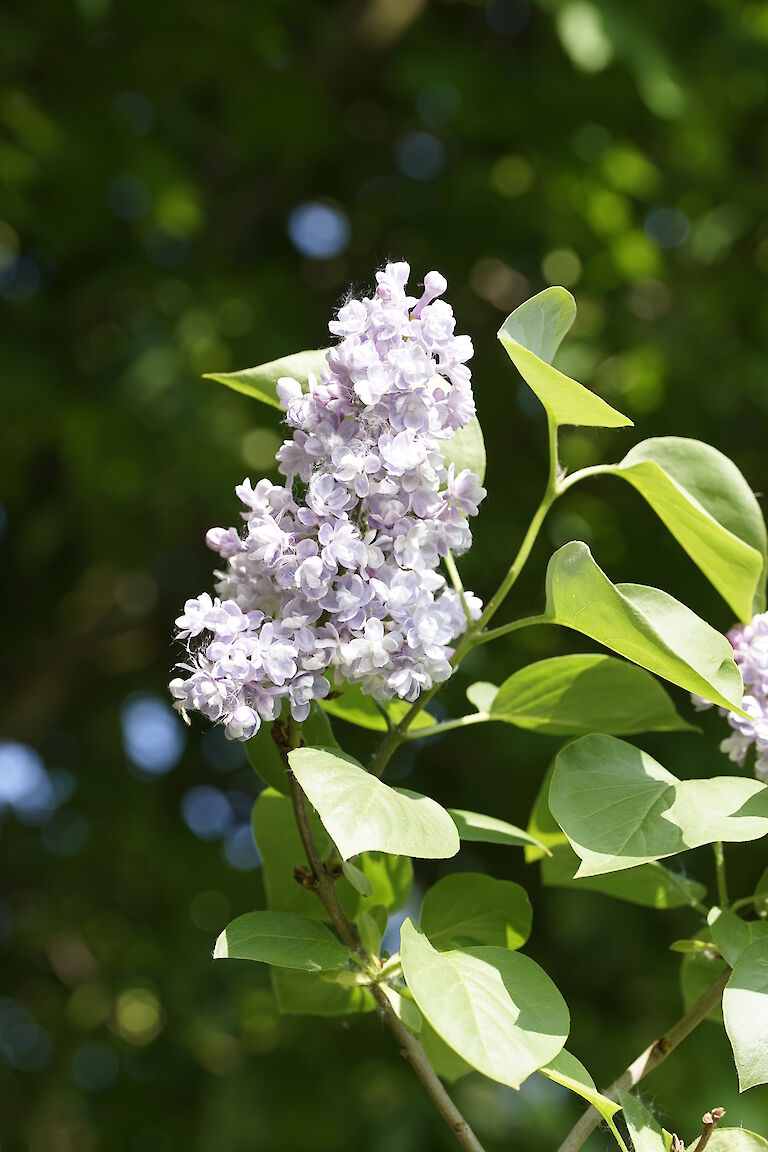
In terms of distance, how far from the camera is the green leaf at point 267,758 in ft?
1.42

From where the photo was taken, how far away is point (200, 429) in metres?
1.68

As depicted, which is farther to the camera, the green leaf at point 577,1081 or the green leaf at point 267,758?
the green leaf at point 267,758

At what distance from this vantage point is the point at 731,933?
38cm

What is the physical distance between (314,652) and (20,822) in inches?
83.5

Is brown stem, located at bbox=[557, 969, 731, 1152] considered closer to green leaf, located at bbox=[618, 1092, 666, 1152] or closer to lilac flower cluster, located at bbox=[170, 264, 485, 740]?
green leaf, located at bbox=[618, 1092, 666, 1152]

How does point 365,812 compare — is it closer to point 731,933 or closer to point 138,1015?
point 731,933

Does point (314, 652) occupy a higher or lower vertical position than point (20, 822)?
higher

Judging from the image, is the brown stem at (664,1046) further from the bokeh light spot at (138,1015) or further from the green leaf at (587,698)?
the bokeh light spot at (138,1015)

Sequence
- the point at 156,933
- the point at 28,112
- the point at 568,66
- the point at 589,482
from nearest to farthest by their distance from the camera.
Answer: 1. the point at 28,112
2. the point at 568,66
3. the point at 589,482
4. the point at 156,933

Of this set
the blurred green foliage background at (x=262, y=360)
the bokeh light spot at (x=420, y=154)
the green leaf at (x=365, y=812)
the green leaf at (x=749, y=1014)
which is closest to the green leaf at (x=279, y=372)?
the green leaf at (x=365, y=812)

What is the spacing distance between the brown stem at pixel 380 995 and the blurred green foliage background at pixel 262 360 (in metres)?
1.22

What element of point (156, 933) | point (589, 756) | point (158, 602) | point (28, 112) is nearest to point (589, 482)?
point (158, 602)

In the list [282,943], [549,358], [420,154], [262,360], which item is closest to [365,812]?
[282,943]

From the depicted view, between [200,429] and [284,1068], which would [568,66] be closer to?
[200,429]
